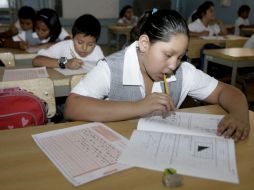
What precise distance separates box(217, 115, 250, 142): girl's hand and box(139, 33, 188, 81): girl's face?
25 cm

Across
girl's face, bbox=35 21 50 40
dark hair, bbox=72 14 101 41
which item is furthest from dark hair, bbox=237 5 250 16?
dark hair, bbox=72 14 101 41

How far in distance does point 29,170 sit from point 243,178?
49cm

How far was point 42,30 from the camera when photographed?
2803 millimetres

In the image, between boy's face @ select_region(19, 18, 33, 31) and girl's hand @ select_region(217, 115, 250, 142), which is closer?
girl's hand @ select_region(217, 115, 250, 142)

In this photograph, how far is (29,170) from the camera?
0.68 meters

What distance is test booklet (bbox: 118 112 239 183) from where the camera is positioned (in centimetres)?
69

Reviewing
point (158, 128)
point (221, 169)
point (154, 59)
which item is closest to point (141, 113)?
point (158, 128)

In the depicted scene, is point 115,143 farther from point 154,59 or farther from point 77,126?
point 154,59

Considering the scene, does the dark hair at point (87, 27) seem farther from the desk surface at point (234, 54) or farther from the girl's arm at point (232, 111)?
the desk surface at point (234, 54)

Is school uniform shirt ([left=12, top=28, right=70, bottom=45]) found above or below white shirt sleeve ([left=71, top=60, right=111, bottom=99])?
below

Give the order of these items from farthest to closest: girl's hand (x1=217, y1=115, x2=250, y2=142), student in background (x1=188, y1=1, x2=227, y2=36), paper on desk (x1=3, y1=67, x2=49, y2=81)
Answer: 1. student in background (x1=188, y1=1, x2=227, y2=36)
2. paper on desk (x1=3, y1=67, x2=49, y2=81)
3. girl's hand (x1=217, y1=115, x2=250, y2=142)

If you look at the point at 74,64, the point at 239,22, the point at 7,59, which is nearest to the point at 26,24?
the point at 7,59

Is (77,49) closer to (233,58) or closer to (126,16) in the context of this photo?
(233,58)

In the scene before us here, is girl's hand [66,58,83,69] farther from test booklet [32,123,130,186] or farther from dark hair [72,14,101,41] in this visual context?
test booklet [32,123,130,186]
